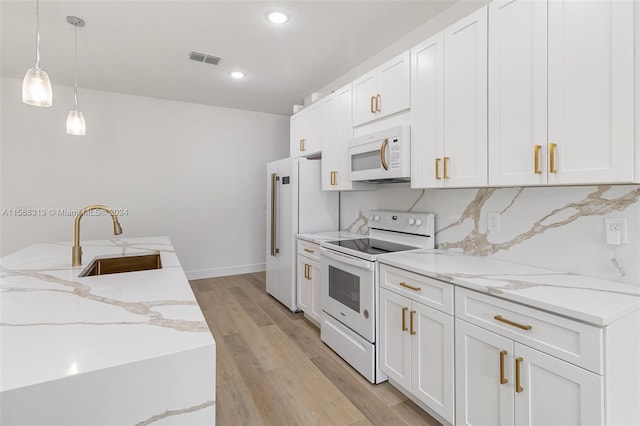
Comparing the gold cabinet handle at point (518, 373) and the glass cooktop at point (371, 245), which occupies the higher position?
the glass cooktop at point (371, 245)

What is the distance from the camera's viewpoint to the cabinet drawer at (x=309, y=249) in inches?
118

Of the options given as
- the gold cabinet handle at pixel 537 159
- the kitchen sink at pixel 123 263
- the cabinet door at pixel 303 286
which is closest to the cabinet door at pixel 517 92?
the gold cabinet handle at pixel 537 159

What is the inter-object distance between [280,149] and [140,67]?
2.47 meters

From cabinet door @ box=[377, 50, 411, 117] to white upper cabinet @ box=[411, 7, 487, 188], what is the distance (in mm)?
72

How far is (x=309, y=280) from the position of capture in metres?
3.16

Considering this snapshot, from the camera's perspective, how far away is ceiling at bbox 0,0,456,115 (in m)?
2.32

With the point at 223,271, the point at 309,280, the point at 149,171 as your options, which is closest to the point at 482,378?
the point at 309,280

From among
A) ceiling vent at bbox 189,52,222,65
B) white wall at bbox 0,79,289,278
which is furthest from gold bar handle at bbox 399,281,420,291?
white wall at bbox 0,79,289,278

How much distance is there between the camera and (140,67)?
337cm

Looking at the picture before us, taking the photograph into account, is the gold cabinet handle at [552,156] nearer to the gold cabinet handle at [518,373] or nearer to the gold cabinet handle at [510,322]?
the gold cabinet handle at [510,322]

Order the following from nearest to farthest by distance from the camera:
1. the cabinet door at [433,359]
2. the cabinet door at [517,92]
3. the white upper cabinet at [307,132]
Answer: the cabinet door at [517,92] → the cabinet door at [433,359] → the white upper cabinet at [307,132]

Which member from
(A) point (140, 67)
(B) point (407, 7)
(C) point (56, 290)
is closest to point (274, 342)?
(C) point (56, 290)

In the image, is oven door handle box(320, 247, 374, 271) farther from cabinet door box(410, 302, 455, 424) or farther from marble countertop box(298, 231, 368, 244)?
cabinet door box(410, 302, 455, 424)

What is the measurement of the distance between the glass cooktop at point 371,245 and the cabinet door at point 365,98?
1.07 metres
